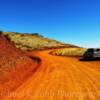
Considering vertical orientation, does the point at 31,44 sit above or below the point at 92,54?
above

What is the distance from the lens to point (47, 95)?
9758 millimetres

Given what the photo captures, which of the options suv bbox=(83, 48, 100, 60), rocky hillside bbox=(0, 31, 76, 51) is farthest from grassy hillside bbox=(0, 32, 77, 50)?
suv bbox=(83, 48, 100, 60)

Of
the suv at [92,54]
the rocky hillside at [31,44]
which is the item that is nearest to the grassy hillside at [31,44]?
the rocky hillside at [31,44]

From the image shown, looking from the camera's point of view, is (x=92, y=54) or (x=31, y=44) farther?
(x=31, y=44)

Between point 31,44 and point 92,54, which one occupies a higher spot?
point 31,44

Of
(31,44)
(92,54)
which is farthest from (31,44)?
(92,54)

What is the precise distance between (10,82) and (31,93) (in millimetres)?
3627

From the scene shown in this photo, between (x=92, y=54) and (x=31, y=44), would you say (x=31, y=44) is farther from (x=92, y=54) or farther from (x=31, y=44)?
(x=92, y=54)

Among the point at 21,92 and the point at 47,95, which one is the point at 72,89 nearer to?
the point at 47,95

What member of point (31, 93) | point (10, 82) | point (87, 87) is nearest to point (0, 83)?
point (10, 82)

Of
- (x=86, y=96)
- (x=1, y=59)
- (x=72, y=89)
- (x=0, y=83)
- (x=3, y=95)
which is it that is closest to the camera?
(x=86, y=96)

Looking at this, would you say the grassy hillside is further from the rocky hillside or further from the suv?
the suv

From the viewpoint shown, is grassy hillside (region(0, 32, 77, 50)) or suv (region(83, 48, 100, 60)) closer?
suv (region(83, 48, 100, 60))

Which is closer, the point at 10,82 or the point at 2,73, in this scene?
the point at 10,82
